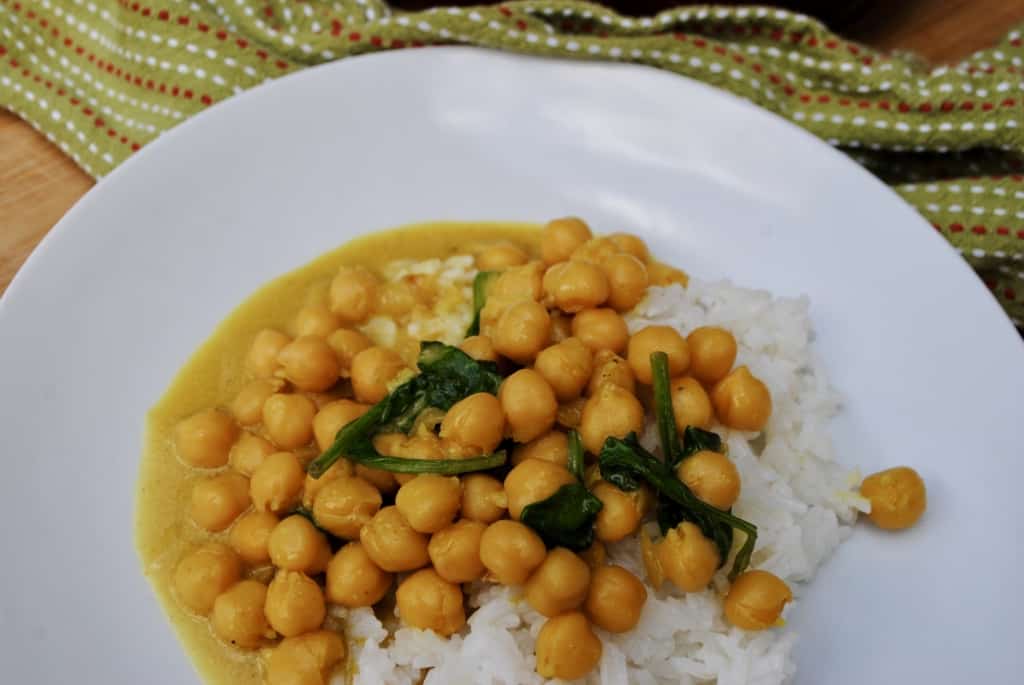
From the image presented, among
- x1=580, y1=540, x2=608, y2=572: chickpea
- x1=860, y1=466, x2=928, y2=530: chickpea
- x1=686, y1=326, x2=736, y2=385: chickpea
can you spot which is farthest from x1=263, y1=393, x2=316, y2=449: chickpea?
x1=860, y1=466, x2=928, y2=530: chickpea

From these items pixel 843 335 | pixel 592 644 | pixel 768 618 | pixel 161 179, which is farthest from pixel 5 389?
pixel 843 335

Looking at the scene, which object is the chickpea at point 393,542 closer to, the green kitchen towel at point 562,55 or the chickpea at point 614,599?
the chickpea at point 614,599

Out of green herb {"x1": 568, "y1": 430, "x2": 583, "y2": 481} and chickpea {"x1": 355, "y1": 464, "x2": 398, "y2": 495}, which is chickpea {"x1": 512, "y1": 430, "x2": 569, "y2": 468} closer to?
green herb {"x1": 568, "y1": 430, "x2": 583, "y2": 481}

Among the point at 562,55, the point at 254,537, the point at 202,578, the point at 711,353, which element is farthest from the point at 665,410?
the point at 562,55

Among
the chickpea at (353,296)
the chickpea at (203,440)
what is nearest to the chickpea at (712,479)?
the chickpea at (353,296)

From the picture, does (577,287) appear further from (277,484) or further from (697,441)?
(277,484)

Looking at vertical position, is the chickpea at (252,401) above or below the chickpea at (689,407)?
below
